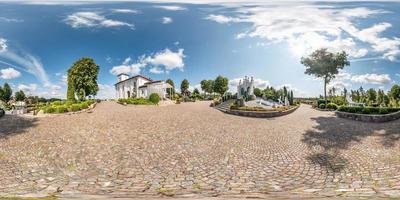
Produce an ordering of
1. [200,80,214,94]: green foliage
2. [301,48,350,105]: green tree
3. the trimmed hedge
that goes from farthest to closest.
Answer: [200,80,214,94]: green foliage
[301,48,350,105]: green tree
the trimmed hedge

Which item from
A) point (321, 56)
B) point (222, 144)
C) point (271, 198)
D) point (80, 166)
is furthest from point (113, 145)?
point (321, 56)

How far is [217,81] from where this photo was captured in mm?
59594

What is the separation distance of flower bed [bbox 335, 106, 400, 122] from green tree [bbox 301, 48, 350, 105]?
9395mm

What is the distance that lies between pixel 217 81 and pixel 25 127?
4753 cm

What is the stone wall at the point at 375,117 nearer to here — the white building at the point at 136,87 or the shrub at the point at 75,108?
the shrub at the point at 75,108

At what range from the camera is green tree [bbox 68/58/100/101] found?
806 inches

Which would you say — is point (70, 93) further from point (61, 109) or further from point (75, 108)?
point (61, 109)

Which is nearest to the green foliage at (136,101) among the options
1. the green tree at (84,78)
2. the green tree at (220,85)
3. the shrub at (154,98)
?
the shrub at (154,98)

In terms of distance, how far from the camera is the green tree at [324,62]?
1168 inches

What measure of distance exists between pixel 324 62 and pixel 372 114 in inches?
466

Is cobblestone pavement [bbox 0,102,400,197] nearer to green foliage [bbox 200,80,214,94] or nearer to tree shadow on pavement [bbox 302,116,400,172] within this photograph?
tree shadow on pavement [bbox 302,116,400,172]

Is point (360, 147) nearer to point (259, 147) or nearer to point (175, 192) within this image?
point (259, 147)

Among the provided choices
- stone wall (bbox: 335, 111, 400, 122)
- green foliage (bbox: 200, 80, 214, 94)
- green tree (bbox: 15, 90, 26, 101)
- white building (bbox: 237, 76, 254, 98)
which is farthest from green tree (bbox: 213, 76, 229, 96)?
green tree (bbox: 15, 90, 26, 101)

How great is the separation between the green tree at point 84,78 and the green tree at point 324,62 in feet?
73.9
